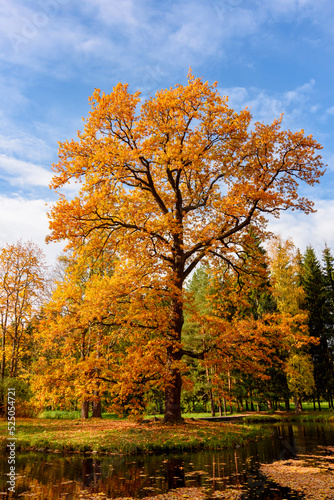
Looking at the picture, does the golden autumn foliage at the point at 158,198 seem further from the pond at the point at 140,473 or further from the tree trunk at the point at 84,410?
the tree trunk at the point at 84,410

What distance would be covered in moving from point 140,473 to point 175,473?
825 mm

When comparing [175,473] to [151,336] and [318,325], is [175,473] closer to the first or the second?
[151,336]

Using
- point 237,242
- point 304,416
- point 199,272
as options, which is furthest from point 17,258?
point 304,416

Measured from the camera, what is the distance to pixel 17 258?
87.1 ft

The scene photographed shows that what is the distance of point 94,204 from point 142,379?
701 cm

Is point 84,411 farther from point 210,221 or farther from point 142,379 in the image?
point 210,221

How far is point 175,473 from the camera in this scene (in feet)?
26.9

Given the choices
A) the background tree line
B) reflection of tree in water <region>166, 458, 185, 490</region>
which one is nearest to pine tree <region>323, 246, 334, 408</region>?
the background tree line

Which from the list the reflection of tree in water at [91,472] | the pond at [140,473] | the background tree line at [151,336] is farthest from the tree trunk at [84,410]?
the reflection of tree in water at [91,472]

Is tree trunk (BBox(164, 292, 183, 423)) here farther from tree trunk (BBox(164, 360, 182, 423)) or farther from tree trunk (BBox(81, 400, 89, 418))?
tree trunk (BBox(81, 400, 89, 418))

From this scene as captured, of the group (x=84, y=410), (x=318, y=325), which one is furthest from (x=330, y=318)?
(x=84, y=410)

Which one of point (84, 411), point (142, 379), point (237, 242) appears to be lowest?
point (84, 411)

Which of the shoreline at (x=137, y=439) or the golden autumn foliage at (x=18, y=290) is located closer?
the shoreline at (x=137, y=439)

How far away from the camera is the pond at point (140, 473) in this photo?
21.8 ft
